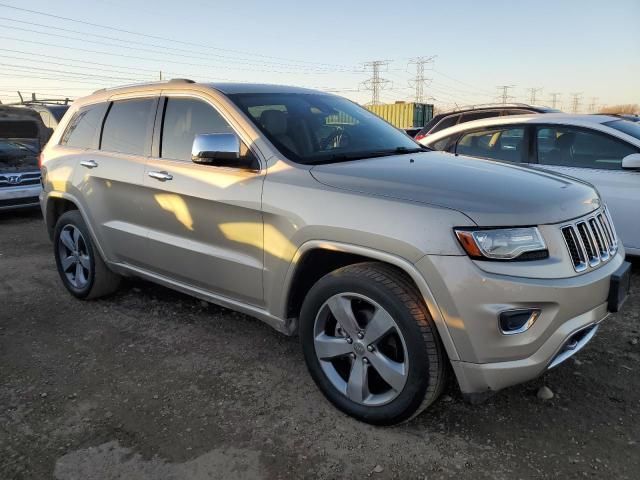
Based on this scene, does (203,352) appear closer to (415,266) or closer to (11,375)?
(11,375)

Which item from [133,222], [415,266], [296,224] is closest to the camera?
[415,266]

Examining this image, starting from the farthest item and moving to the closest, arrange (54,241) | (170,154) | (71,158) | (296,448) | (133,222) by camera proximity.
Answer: (54,241) < (71,158) < (133,222) < (170,154) < (296,448)

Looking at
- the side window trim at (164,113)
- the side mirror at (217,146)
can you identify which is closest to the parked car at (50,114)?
the side window trim at (164,113)

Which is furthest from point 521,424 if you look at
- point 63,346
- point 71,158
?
point 71,158

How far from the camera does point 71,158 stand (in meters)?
4.38

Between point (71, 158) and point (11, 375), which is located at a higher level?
point (71, 158)

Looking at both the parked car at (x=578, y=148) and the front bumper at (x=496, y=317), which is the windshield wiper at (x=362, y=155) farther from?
the parked car at (x=578, y=148)

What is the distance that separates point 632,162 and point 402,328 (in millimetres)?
3391

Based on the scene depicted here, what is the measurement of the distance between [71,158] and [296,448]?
124 inches

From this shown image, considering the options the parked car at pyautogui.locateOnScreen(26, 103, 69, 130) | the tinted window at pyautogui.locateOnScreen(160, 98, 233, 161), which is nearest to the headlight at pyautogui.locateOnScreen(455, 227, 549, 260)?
the tinted window at pyautogui.locateOnScreen(160, 98, 233, 161)

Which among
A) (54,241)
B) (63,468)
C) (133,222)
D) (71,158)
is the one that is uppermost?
(71,158)

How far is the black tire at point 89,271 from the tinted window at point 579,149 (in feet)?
13.9

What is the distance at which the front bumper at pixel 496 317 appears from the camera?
222cm

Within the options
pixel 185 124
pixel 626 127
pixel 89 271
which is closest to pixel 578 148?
pixel 626 127
